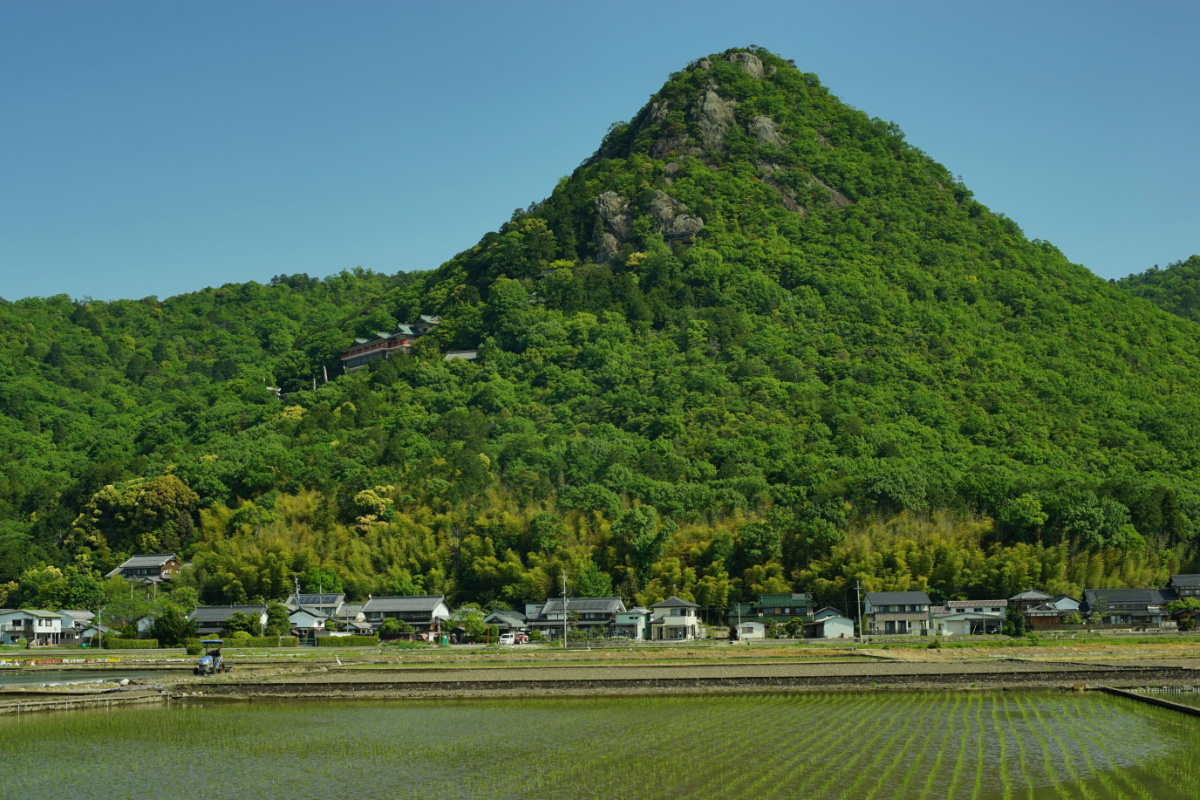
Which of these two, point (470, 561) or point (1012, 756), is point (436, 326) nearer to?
point (470, 561)

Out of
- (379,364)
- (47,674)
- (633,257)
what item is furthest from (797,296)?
(47,674)

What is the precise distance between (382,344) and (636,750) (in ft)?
309

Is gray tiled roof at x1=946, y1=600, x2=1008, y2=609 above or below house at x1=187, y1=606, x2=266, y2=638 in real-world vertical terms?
above

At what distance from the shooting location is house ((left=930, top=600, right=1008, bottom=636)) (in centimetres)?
6378

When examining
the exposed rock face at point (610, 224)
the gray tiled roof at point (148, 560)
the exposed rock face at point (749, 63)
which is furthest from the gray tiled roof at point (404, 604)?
the exposed rock face at point (749, 63)

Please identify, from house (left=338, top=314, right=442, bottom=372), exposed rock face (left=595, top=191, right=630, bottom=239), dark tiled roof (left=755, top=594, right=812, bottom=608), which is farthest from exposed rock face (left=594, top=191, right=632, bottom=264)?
dark tiled roof (left=755, top=594, right=812, bottom=608)

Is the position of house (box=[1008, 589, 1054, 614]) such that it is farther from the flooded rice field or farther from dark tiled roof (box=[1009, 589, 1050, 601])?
the flooded rice field

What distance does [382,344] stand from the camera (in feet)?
387

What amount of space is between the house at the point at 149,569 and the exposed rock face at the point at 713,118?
84.8 meters

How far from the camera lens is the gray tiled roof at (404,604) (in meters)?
69.4

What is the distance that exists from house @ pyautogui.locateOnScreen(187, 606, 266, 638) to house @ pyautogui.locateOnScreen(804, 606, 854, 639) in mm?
31822

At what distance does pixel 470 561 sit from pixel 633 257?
5441 centimetres

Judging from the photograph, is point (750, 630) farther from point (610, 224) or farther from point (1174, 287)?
point (1174, 287)

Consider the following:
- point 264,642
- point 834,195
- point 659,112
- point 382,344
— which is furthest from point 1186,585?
point 659,112
